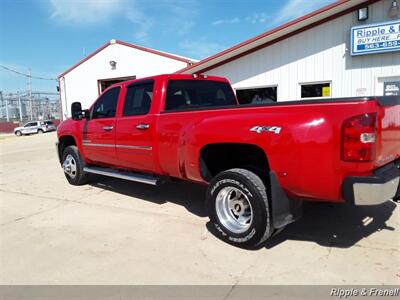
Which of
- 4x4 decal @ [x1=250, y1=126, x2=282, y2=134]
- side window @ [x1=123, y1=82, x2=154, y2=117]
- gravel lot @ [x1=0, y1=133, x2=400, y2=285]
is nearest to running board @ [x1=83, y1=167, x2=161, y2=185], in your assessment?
gravel lot @ [x1=0, y1=133, x2=400, y2=285]

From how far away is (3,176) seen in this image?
8.76 meters

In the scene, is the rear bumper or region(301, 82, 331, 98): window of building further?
region(301, 82, 331, 98): window of building

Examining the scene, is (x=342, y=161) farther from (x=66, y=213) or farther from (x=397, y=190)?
(x=66, y=213)

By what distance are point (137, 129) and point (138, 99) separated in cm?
57

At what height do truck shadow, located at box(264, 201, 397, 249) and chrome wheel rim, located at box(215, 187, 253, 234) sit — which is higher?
chrome wheel rim, located at box(215, 187, 253, 234)

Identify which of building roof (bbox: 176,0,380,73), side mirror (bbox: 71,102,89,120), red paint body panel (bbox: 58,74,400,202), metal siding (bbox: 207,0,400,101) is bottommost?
red paint body panel (bbox: 58,74,400,202)

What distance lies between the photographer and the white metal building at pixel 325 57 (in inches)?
340

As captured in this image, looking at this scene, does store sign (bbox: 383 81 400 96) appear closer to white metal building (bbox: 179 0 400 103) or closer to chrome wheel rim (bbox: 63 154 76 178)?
white metal building (bbox: 179 0 400 103)

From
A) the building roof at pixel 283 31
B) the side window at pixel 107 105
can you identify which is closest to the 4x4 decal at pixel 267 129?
the side window at pixel 107 105

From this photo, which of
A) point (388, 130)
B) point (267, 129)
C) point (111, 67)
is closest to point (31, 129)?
point (111, 67)

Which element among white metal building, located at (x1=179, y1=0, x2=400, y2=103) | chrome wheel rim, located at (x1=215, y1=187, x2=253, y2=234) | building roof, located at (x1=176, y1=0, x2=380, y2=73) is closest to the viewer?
chrome wheel rim, located at (x1=215, y1=187, x2=253, y2=234)

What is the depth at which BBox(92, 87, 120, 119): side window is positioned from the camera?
591 cm

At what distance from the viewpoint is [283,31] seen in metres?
9.80

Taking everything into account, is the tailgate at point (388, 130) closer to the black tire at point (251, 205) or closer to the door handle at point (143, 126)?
the black tire at point (251, 205)
